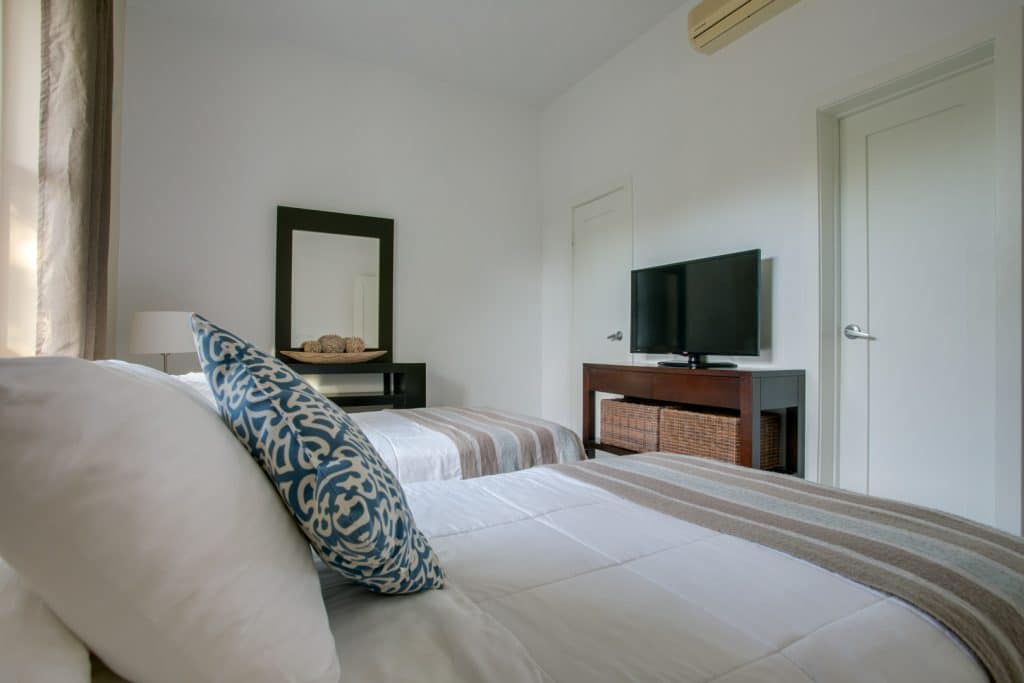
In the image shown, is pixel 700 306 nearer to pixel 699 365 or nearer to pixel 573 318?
pixel 699 365

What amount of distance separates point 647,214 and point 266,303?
2700 millimetres

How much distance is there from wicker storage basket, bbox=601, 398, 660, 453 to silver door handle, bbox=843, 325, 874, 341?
1.00m

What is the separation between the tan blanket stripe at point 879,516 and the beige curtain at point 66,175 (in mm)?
2285

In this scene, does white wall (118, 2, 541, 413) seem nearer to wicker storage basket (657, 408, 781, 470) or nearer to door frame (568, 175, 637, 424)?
door frame (568, 175, 637, 424)

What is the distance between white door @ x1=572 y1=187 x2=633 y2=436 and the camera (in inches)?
146

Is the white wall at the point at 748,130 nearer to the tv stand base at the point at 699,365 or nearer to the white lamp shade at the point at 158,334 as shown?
the tv stand base at the point at 699,365

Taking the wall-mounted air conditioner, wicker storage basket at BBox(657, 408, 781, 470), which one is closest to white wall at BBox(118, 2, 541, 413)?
wicker storage basket at BBox(657, 408, 781, 470)

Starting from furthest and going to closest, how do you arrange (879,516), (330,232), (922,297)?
(330,232) < (922,297) < (879,516)

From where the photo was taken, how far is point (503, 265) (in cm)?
443

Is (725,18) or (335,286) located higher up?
(725,18)

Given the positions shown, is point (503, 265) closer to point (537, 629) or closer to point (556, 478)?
point (556, 478)

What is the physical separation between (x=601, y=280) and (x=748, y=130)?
144 cm

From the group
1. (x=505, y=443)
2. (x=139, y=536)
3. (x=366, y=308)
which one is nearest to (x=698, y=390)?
(x=505, y=443)

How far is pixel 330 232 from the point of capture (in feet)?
12.1
